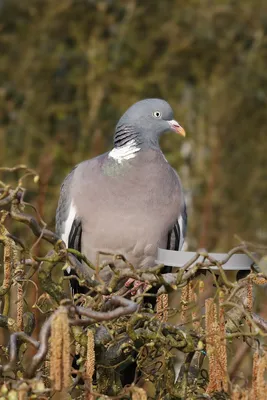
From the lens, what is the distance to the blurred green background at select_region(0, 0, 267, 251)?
217 inches

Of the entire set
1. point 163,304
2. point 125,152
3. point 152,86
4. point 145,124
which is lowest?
point 163,304

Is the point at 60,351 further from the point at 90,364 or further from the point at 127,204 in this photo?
the point at 127,204

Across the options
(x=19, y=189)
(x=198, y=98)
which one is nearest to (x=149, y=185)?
(x=19, y=189)

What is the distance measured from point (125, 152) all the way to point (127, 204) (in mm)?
237

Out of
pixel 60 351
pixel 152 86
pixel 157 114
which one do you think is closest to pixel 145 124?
pixel 157 114

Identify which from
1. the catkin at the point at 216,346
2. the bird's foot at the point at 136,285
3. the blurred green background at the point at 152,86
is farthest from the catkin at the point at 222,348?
the blurred green background at the point at 152,86

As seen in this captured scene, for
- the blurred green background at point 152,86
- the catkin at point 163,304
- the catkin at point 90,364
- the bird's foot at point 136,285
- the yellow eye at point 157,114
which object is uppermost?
the blurred green background at point 152,86

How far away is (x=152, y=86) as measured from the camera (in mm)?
5965

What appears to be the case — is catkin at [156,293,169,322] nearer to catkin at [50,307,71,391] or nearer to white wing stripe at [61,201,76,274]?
catkin at [50,307,71,391]

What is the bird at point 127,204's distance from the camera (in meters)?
2.64

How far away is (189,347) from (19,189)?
1.38ft

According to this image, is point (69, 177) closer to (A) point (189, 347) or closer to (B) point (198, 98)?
(A) point (189, 347)

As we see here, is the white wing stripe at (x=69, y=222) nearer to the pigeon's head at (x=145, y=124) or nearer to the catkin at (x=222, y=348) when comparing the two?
the pigeon's head at (x=145, y=124)

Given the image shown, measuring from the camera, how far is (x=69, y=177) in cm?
287
